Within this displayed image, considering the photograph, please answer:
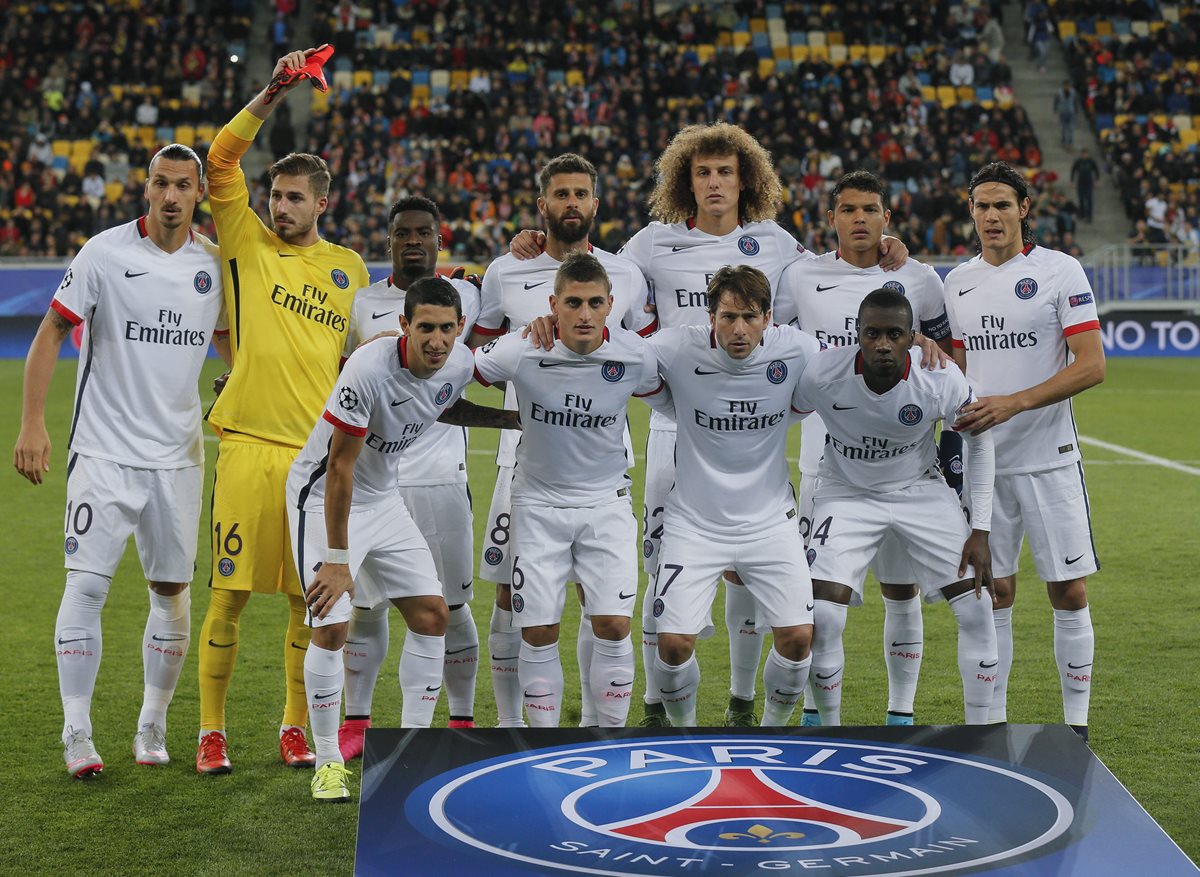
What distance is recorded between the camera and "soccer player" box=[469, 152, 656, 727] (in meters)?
5.64

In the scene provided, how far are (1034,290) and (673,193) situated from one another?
158cm

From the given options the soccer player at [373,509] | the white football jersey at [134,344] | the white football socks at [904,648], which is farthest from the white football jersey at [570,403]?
the white football socks at [904,648]

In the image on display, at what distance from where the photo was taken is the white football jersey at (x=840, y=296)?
576 centimetres

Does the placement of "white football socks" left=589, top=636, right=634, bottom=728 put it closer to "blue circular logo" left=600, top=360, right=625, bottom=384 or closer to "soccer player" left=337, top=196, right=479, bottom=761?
"soccer player" left=337, top=196, right=479, bottom=761

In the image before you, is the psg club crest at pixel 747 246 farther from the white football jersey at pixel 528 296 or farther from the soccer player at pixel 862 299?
the white football jersey at pixel 528 296

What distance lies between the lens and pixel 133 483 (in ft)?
17.4

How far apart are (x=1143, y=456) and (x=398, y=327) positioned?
10.0m

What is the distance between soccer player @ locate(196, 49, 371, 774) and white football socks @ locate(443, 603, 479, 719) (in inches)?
23.0

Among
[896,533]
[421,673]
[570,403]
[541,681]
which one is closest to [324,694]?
[421,673]

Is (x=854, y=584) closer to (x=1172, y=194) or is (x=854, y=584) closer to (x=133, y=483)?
(x=133, y=483)

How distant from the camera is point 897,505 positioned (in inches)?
211

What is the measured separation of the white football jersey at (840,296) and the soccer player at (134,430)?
91.6 inches

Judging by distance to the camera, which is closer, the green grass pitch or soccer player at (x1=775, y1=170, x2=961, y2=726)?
the green grass pitch

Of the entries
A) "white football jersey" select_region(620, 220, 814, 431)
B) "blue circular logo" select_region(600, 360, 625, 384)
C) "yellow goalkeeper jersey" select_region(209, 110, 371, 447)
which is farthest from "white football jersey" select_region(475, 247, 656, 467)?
"yellow goalkeeper jersey" select_region(209, 110, 371, 447)
